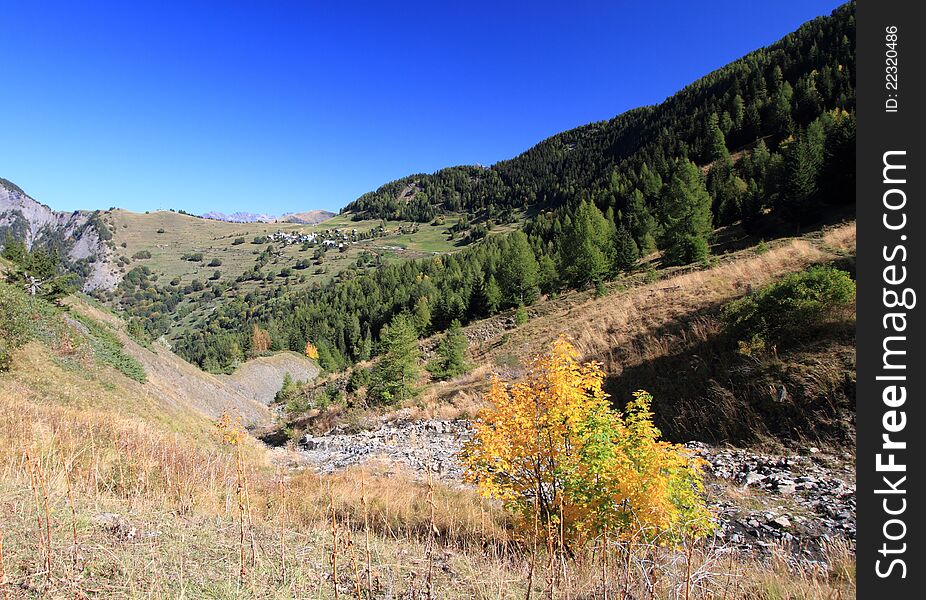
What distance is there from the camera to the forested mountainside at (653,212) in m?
38.2

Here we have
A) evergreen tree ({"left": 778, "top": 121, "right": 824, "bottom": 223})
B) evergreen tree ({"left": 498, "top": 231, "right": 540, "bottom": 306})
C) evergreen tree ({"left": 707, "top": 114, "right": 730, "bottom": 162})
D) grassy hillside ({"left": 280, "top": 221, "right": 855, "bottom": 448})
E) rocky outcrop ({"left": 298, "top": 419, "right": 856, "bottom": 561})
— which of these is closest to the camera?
rocky outcrop ({"left": 298, "top": 419, "right": 856, "bottom": 561})

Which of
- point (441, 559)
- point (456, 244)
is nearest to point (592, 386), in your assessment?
point (441, 559)

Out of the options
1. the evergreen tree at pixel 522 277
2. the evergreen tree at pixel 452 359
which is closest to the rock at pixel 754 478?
the evergreen tree at pixel 452 359

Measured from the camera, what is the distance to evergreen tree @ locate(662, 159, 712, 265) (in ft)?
114

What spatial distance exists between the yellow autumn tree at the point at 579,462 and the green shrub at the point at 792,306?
308 inches

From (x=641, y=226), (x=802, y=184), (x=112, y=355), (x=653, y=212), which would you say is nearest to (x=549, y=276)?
(x=641, y=226)

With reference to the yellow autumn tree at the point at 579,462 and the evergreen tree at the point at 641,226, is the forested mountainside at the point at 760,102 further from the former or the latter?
the yellow autumn tree at the point at 579,462

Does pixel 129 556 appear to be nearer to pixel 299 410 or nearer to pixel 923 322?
pixel 923 322

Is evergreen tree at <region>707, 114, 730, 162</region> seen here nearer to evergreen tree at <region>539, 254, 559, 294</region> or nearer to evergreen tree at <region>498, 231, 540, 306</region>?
evergreen tree at <region>539, 254, 559, 294</region>

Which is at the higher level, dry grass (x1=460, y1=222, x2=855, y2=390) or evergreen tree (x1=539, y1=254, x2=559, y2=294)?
evergreen tree (x1=539, y1=254, x2=559, y2=294)

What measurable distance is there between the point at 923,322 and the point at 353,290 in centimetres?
10937

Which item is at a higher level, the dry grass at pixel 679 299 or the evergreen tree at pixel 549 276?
the evergreen tree at pixel 549 276

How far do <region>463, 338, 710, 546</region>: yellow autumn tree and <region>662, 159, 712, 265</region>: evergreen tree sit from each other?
35275 mm

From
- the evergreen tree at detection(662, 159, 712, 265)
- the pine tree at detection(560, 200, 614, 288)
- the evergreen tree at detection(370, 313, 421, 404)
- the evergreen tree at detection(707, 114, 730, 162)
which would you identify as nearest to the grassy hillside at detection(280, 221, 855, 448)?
the evergreen tree at detection(370, 313, 421, 404)
